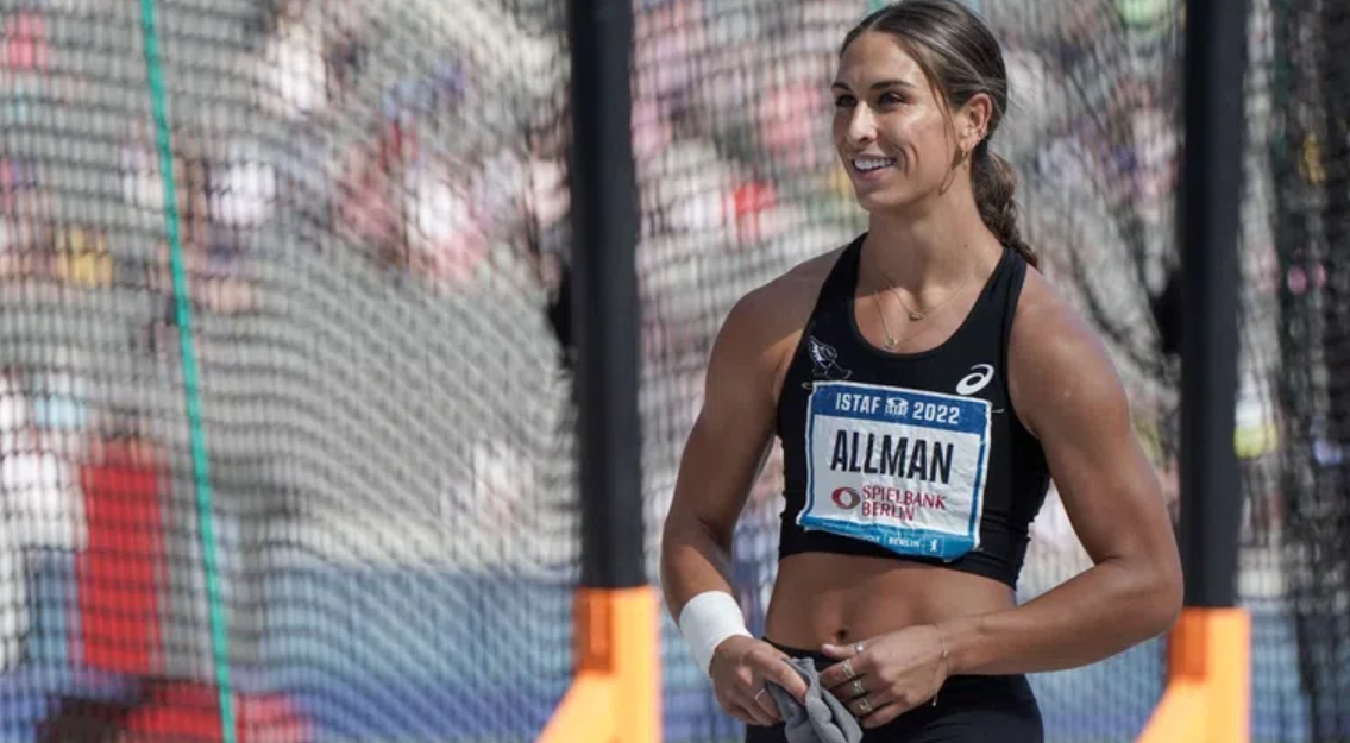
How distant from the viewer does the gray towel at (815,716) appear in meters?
1.60

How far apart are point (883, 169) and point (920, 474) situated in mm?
279

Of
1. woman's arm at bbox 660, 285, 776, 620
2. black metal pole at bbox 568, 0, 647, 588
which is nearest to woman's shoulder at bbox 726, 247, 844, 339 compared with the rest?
woman's arm at bbox 660, 285, 776, 620

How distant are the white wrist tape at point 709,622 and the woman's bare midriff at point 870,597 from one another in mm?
53

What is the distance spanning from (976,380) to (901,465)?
0.11 m

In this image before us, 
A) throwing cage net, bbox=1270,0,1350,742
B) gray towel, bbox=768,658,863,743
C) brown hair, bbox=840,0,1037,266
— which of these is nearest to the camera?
gray towel, bbox=768,658,863,743

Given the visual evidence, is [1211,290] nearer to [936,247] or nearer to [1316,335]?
[1316,335]

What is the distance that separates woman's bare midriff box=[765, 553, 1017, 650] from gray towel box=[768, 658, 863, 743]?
0.30 ft

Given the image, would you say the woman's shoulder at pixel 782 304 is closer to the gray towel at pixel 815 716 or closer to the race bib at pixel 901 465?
the race bib at pixel 901 465

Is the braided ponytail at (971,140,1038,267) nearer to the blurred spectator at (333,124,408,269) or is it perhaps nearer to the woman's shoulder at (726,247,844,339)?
the woman's shoulder at (726,247,844,339)

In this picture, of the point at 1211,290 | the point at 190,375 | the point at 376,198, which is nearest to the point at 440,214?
the point at 376,198

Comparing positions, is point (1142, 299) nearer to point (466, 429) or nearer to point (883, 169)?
point (466, 429)

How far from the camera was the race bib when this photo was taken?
5.50ft

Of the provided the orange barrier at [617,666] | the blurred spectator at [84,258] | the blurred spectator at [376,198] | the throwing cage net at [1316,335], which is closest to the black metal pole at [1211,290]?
the throwing cage net at [1316,335]

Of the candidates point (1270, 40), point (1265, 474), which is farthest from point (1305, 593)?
point (1270, 40)
